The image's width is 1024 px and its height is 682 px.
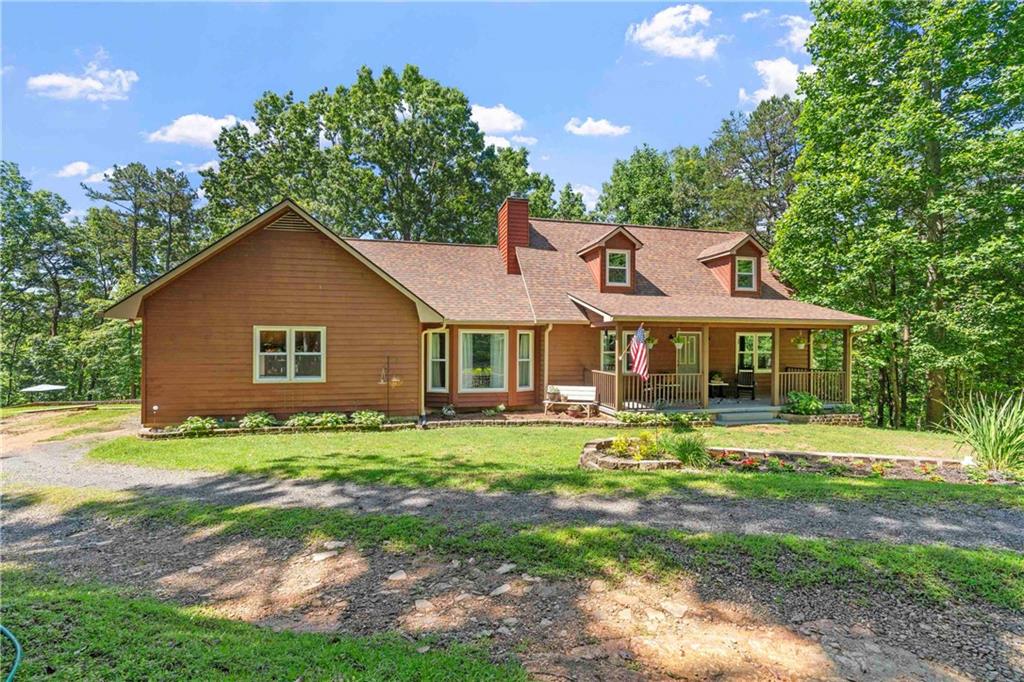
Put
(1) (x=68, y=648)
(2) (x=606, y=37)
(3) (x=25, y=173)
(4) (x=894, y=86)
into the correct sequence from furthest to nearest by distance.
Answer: (3) (x=25, y=173) < (4) (x=894, y=86) < (2) (x=606, y=37) < (1) (x=68, y=648)

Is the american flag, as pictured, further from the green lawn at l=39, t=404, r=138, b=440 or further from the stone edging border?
the green lawn at l=39, t=404, r=138, b=440

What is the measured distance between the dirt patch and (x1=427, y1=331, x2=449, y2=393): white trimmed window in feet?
33.7

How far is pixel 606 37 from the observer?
11.9m

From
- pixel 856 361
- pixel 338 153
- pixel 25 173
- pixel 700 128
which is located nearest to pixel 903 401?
pixel 856 361

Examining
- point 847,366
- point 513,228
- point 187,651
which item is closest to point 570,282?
point 513,228

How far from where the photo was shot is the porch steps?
14.1 metres

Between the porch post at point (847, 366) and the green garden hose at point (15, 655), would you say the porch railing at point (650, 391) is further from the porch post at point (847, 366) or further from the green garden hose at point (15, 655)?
the green garden hose at point (15, 655)

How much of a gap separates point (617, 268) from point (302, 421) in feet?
37.6

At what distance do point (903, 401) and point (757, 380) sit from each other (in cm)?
659

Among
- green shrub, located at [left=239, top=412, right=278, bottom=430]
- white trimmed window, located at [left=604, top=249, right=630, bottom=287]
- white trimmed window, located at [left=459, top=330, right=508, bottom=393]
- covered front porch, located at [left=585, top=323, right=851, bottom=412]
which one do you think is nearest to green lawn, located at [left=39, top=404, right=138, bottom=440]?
green shrub, located at [left=239, top=412, right=278, bottom=430]

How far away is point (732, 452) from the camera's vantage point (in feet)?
29.2

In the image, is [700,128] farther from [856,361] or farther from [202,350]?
[202,350]

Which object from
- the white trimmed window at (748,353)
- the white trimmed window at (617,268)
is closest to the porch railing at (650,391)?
the white trimmed window at (748,353)

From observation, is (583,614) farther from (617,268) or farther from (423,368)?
(617,268)
